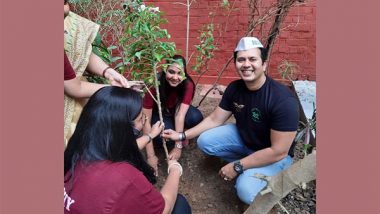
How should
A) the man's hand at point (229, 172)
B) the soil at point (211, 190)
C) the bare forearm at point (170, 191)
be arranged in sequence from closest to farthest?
1. the bare forearm at point (170, 191)
2. the man's hand at point (229, 172)
3. the soil at point (211, 190)

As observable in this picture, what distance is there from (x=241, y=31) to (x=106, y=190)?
291 centimetres

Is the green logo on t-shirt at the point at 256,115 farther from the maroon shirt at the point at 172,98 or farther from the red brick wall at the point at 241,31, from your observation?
the red brick wall at the point at 241,31

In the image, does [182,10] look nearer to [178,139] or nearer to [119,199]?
[178,139]

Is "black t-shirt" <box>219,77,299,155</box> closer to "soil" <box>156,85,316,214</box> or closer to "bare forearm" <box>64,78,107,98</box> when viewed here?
"soil" <box>156,85,316,214</box>

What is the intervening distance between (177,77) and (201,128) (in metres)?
0.43

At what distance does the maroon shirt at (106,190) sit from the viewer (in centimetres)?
145

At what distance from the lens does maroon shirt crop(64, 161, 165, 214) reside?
1.45 meters

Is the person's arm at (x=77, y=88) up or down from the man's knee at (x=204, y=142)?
up

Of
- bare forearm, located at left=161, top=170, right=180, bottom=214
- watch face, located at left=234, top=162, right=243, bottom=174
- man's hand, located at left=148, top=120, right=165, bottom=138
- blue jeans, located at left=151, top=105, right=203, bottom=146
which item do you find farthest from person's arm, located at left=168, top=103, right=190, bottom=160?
bare forearm, located at left=161, top=170, right=180, bottom=214

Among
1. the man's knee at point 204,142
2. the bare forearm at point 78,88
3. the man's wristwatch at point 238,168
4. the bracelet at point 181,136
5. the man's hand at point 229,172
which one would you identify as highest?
the bare forearm at point 78,88

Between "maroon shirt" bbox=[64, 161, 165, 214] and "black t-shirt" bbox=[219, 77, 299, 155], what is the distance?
1061 millimetres

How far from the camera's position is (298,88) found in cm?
395

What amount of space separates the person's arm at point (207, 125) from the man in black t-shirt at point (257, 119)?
1 centimetres

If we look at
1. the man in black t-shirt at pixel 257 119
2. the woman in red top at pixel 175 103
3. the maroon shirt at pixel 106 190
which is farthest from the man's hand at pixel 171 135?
the maroon shirt at pixel 106 190
